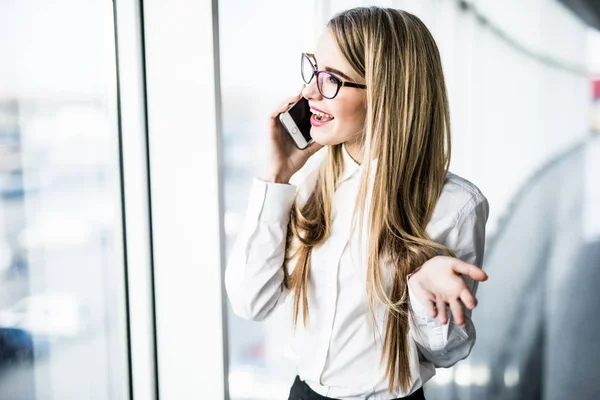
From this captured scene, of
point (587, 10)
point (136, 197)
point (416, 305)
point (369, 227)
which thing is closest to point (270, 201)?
point (369, 227)

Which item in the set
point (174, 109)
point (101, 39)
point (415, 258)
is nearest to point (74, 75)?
point (101, 39)

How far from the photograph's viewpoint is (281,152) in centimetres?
119

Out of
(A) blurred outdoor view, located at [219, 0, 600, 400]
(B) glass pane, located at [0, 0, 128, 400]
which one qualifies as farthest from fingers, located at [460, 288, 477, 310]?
(A) blurred outdoor view, located at [219, 0, 600, 400]

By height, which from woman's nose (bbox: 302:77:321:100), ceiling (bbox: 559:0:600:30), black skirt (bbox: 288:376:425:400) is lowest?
black skirt (bbox: 288:376:425:400)

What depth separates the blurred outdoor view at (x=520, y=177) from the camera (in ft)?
7.14

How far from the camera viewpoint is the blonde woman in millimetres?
1067

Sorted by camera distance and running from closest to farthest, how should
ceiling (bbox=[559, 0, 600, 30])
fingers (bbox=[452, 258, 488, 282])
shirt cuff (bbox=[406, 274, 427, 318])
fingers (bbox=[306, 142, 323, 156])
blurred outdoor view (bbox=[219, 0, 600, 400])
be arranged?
fingers (bbox=[452, 258, 488, 282]) → shirt cuff (bbox=[406, 274, 427, 318]) → fingers (bbox=[306, 142, 323, 156]) → blurred outdoor view (bbox=[219, 0, 600, 400]) → ceiling (bbox=[559, 0, 600, 30])

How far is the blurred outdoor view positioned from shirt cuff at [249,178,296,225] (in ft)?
2.71

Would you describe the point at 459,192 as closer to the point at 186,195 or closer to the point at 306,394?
the point at 306,394

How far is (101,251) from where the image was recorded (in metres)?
1.65

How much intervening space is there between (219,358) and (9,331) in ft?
2.26

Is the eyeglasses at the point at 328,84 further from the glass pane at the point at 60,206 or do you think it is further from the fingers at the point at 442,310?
the glass pane at the point at 60,206

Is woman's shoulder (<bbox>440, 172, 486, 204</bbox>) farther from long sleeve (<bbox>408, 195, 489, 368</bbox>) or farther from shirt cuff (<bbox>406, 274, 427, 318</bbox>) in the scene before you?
shirt cuff (<bbox>406, 274, 427, 318</bbox>)

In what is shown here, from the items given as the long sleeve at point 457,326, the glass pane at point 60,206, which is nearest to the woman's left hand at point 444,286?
the long sleeve at point 457,326
